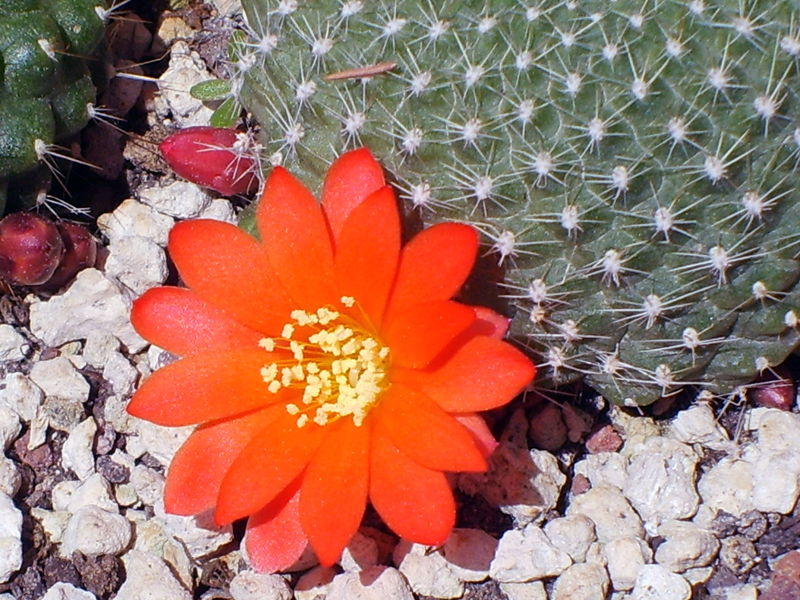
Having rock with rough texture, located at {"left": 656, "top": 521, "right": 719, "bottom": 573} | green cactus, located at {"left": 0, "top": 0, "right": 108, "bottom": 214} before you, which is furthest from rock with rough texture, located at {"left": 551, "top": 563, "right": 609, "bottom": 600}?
green cactus, located at {"left": 0, "top": 0, "right": 108, "bottom": 214}

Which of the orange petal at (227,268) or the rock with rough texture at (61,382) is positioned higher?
the orange petal at (227,268)

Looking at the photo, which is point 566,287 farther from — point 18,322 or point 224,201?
point 18,322

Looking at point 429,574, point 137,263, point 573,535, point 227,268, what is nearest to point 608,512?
point 573,535

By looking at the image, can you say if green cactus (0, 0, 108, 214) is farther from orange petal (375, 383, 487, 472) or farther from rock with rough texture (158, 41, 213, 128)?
orange petal (375, 383, 487, 472)

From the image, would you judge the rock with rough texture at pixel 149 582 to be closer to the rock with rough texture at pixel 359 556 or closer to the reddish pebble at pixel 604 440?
the rock with rough texture at pixel 359 556

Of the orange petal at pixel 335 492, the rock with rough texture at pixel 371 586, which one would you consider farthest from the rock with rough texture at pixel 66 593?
the orange petal at pixel 335 492

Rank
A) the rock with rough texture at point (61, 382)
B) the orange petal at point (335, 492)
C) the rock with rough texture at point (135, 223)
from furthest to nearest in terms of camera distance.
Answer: the rock with rough texture at point (135, 223)
the rock with rough texture at point (61, 382)
the orange petal at point (335, 492)
